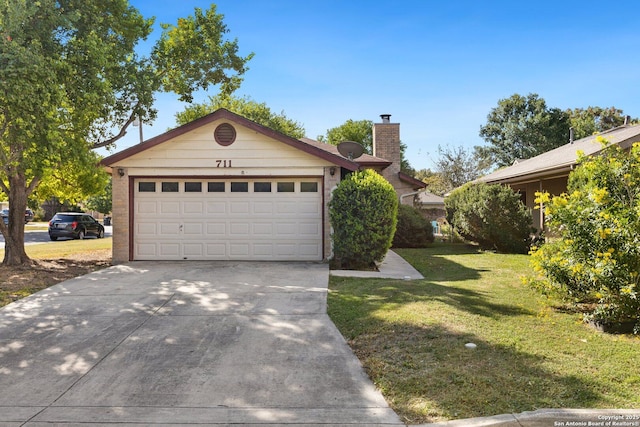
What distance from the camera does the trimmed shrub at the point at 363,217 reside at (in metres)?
9.96

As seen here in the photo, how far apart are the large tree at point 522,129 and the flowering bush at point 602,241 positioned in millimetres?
40654

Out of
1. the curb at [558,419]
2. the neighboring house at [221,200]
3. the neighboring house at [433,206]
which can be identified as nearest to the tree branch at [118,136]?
the neighboring house at [221,200]

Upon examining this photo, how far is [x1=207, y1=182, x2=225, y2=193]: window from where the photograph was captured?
38.0ft

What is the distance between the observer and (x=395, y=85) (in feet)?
64.7

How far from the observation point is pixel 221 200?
11.6 meters

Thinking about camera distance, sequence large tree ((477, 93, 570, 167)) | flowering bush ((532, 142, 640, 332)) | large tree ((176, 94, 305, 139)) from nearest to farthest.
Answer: flowering bush ((532, 142, 640, 332))
large tree ((176, 94, 305, 139))
large tree ((477, 93, 570, 167))

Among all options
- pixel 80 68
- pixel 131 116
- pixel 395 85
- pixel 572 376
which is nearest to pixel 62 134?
pixel 80 68

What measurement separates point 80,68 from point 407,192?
14.7m

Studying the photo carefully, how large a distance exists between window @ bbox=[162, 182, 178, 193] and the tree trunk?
3762 mm

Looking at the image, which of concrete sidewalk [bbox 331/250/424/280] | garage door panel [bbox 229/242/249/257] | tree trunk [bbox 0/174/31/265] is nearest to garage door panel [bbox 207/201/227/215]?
garage door panel [bbox 229/242/249/257]

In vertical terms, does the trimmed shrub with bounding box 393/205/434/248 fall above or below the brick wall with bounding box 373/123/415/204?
below

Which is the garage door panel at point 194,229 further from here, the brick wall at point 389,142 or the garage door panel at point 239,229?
the brick wall at point 389,142

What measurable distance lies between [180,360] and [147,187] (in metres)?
7.83

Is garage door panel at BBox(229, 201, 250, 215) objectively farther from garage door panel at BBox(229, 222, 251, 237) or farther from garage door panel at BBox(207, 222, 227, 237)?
garage door panel at BBox(207, 222, 227, 237)
